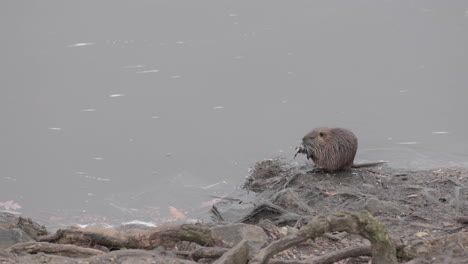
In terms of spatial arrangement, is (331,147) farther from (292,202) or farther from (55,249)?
(55,249)

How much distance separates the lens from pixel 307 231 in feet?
10.6

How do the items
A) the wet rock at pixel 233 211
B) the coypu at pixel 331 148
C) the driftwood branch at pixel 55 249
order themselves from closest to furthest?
the driftwood branch at pixel 55 249, the wet rock at pixel 233 211, the coypu at pixel 331 148

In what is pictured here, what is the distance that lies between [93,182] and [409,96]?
5.23 metres

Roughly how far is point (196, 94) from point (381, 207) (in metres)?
5.27

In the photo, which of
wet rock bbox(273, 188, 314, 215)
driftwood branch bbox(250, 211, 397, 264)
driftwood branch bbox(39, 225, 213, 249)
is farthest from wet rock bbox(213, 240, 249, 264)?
wet rock bbox(273, 188, 314, 215)

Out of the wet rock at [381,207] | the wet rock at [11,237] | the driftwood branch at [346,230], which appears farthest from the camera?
the wet rock at [381,207]

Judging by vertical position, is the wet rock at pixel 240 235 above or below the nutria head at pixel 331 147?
above

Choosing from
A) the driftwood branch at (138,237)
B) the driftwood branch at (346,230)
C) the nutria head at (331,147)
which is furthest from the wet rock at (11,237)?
the nutria head at (331,147)

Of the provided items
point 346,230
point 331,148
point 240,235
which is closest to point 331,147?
point 331,148

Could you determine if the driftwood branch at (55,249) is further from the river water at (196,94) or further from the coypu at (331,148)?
the coypu at (331,148)

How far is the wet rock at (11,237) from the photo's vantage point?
12.6ft

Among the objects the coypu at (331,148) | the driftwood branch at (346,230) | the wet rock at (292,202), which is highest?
the driftwood branch at (346,230)

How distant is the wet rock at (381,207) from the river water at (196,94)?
2.10 m

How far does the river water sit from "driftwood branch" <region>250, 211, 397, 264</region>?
3.84 meters
